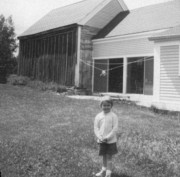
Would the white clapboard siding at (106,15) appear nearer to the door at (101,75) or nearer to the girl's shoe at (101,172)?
the door at (101,75)

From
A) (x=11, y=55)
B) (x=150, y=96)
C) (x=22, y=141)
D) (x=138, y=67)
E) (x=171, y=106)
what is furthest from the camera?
(x=11, y=55)

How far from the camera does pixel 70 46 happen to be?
66.2 feet

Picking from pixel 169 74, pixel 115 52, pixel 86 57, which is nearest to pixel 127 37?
pixel 115 52

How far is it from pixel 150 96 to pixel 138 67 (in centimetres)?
202

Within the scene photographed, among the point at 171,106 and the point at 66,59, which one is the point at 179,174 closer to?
the point at 171,106

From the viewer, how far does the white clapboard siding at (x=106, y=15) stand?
20.5 metres

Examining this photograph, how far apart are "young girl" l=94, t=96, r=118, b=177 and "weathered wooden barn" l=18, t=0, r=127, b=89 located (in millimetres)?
14651

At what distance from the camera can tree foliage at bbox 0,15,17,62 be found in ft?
128

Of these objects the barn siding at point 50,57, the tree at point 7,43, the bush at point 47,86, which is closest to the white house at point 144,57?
the barn siding at point 50,57

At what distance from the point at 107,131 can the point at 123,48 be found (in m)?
13.2

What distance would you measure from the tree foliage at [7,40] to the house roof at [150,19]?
75.0ft

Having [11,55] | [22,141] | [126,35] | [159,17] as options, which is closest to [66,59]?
[126,35]

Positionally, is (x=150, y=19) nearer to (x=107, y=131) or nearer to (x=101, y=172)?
(x=107, y=131)

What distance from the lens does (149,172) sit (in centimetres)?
507
